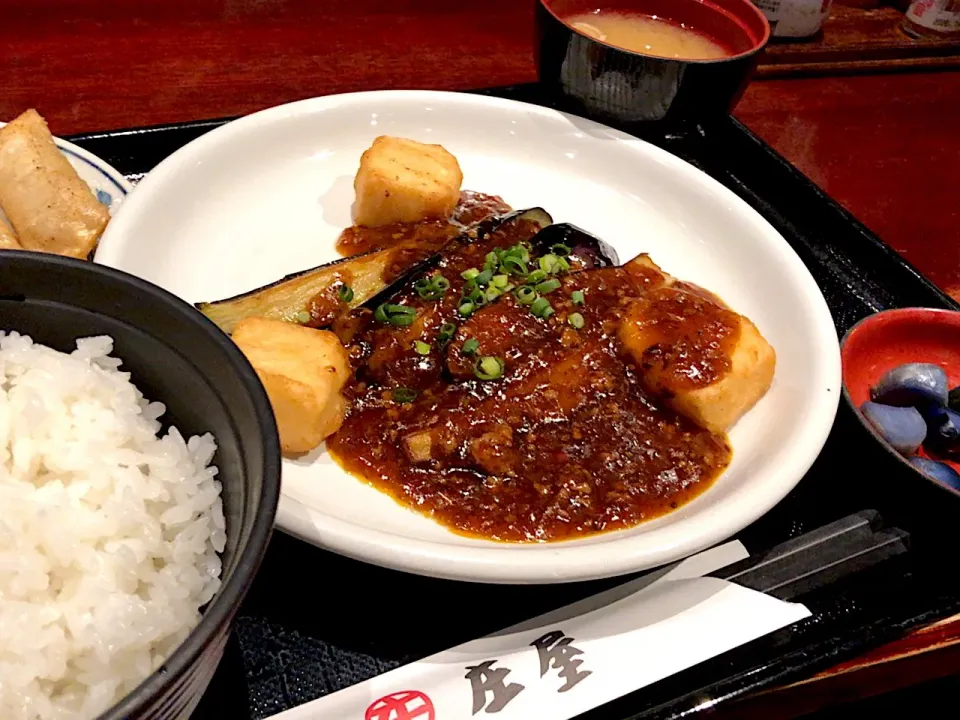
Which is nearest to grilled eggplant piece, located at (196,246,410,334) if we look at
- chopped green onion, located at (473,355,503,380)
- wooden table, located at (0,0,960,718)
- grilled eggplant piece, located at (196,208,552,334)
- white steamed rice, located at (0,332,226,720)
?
grilled eggplant piece, located at (196,208,552,334)

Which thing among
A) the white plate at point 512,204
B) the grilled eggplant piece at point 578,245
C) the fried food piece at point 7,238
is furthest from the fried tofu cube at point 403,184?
the fried food piece at point 7,238

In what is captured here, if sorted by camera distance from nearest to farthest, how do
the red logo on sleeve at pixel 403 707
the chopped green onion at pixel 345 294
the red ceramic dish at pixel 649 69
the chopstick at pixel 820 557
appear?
the red logo on sleeve at pixel 403 707 → the chopstick at pixel 820 557 → the chopped green onion at pixel 345 294 → the red ceramic dish at pixel 649 69

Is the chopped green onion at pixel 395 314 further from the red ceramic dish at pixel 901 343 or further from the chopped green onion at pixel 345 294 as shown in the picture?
the red ceramic dish at pixel 901 343

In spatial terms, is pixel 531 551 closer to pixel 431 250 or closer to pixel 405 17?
pixel 431 250

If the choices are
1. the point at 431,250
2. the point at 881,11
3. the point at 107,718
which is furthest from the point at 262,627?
the point at 881,11

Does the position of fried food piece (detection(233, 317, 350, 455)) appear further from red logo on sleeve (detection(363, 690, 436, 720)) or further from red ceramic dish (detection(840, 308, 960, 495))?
red ceramic dish (detection(840, 308, 960, 495))

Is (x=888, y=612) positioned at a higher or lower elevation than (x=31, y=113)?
lower

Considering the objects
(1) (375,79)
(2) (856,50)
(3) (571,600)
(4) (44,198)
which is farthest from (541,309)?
(2) (856,50)

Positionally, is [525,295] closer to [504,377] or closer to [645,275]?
[504,377]
